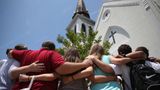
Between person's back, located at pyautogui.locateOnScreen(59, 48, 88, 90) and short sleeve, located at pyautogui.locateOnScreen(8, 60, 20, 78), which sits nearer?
person's back, located at pyautogui.locateOnScreen(59, 48, 88, 90)

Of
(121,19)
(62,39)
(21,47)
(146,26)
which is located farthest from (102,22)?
(21,47)

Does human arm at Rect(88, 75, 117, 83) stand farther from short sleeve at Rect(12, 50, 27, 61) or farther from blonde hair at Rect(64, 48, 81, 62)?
short sleeve at Rect(12, 50, 27, 61)

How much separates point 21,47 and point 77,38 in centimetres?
1372

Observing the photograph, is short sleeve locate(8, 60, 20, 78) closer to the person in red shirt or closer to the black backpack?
the person in red shirt

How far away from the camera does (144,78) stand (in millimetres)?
5418

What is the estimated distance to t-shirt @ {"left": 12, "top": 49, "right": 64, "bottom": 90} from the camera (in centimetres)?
548

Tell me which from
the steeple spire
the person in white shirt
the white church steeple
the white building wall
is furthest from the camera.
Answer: the steeple spire

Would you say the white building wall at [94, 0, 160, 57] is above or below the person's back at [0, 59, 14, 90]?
above

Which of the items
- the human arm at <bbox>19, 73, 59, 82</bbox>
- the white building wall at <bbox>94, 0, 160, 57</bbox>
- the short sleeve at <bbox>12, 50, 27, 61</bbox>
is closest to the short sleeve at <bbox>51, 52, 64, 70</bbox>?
the human arm at <bbox>19, 73, 59, 82</bbox>

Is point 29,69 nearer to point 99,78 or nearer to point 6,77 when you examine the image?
point 6,77

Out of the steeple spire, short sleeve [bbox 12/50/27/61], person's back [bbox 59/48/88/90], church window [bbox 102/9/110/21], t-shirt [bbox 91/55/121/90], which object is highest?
the steeple spire

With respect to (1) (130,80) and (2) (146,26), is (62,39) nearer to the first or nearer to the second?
(2) (146,26)

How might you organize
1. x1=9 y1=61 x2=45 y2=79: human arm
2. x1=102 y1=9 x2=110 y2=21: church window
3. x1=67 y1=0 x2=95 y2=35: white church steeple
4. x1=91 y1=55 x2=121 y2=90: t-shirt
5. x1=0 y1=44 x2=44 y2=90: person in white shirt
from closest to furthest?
x1=9 y1=61 x2=45 y2=79: human arm
x1=91 y1=55 x2=121 y2=90: t-shirt
x1=0 y1=44 x2=44 y2=90: person in white shirt
x1=102 y1=9 x2=110 y2=21: church window
x1=67 y1=0 x2=95 y2=35: white church steeple

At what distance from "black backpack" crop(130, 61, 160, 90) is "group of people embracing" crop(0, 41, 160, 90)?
0.20 metres
